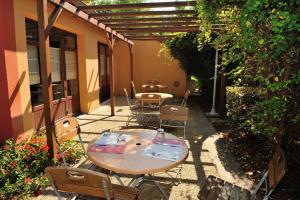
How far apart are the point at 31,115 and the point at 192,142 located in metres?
3.34

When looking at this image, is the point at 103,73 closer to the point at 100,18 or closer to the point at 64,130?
the point at 100,18

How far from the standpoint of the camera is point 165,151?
2.22 m

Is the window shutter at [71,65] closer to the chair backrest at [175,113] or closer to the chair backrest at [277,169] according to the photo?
the chair backrest at [175,113]

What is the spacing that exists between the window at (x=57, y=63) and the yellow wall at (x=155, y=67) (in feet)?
16.4

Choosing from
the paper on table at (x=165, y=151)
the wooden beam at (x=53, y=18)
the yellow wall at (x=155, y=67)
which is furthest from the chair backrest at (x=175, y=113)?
the yellow wall at (x=155, y=67)

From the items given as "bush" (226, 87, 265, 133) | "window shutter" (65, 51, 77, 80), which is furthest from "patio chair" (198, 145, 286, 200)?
"window shutter" (65, 51, 77, 80)

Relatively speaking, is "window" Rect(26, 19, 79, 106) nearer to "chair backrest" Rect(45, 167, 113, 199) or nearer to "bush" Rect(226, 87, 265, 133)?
"chair backrest" Rect(45, 167, 113, 199)

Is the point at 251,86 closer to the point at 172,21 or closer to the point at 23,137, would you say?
the point at 172,21

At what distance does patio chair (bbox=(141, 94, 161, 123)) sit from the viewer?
5828mm

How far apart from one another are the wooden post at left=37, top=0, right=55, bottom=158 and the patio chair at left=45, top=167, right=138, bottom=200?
1905mm

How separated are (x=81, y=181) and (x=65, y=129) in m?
1.33

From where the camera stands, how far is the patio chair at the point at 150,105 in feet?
19.1

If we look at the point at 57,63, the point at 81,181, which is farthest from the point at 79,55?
the point at 81,181

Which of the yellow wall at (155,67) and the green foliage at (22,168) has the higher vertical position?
the yellow wall at (155,67)
